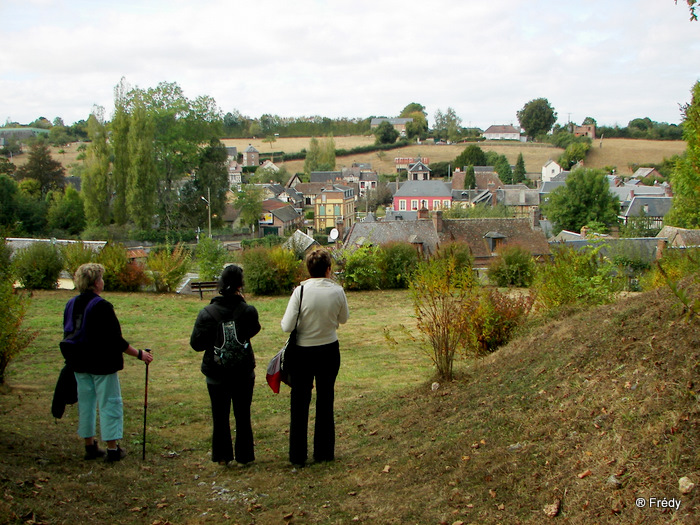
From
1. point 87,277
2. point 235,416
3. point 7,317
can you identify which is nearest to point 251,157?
point 7,317

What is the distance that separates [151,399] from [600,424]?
19.6 ft

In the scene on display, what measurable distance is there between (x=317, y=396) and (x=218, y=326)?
1115mm

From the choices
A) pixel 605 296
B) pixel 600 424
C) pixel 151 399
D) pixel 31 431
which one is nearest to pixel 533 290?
pixel 605 296

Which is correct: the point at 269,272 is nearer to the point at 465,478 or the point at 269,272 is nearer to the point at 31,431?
the point at 31,431

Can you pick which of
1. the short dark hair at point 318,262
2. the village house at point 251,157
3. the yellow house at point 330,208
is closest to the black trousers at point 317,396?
the short dark hair at point 318,262

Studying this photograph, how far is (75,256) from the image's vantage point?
21.2 m

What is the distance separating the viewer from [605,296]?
28.4 feet

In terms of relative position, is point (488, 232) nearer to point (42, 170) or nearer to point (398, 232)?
point (398, 232)

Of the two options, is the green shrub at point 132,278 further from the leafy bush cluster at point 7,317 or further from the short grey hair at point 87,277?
the short grey hair at point 87,277

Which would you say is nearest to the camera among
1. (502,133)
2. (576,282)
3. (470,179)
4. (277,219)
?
(576,282)

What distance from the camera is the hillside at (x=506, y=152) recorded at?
106m

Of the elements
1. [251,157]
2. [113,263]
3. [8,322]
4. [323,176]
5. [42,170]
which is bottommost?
[113,263]

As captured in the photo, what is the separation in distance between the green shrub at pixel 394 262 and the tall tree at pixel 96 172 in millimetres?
34923

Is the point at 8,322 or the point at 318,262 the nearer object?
the point at 318,262
